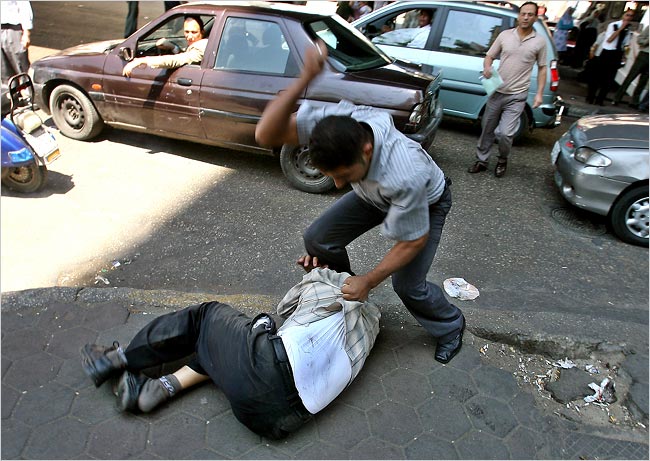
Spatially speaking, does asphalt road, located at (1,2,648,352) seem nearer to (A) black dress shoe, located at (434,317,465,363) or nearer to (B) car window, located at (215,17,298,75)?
(A) black dress shoe, located at (434,317,465,363)

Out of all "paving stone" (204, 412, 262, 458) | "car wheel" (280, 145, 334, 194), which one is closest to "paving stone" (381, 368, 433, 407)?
"paving stone" (204, 412, 262, 458)

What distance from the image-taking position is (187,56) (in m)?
4.92

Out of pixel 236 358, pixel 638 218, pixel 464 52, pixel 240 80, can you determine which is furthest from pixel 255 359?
pixel 464 52

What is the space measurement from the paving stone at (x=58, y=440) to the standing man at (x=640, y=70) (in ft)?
32.8

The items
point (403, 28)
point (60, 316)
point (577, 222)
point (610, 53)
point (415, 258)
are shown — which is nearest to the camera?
point (415, 258)

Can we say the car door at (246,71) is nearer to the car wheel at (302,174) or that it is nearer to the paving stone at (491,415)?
the car wheel at (302,174)

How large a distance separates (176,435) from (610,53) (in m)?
9.41

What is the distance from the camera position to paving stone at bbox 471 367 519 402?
2.70 m

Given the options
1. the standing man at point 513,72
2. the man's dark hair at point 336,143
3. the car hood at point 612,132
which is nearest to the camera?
the man's dark hair at point 336,143

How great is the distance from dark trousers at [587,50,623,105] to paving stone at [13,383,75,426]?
9654 mm

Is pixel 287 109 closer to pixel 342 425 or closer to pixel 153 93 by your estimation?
pixel 342 425

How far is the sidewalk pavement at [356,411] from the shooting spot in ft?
7.56

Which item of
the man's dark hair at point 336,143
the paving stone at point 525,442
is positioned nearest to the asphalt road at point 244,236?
the paving stone at point 525,442

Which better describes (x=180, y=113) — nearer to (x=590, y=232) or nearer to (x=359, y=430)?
(x=359, y=430)
